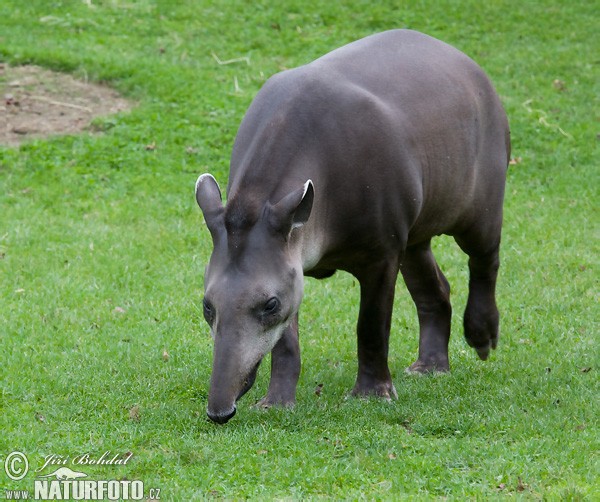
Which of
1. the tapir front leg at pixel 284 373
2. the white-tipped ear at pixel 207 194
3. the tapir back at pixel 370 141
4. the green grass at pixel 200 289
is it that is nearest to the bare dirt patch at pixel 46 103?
the green grass at pixel 200 289

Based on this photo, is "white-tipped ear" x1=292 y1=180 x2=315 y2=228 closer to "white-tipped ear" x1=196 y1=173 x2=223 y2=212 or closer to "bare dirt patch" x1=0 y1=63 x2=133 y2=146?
"white-tipped ear" x1=196 y1=173 x2=223 y2=212

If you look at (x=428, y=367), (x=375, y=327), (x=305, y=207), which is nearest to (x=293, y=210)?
(x=305, y=207)

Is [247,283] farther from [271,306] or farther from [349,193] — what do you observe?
[349,193]

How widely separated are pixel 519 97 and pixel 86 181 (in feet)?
19.3

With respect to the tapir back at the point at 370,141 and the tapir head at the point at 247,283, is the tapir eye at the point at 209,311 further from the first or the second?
the tapir back at the point at 370,141

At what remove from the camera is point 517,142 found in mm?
13664

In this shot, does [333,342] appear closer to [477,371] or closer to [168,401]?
[477,371]

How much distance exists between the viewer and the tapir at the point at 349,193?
6086 mm

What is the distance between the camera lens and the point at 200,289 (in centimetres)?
966

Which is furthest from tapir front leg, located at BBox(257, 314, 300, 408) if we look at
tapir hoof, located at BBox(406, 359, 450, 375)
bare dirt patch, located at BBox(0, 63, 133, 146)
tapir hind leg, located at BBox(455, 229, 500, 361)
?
bare dirt patch, located at BBox(0, 63, 133, 146)

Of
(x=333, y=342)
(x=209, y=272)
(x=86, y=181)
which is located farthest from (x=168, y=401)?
(x=86, y=181)

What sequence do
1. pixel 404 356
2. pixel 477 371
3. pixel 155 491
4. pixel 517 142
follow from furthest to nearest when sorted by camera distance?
pixel 517 142 < pixel 404 356 < pixel 477 371 < pixel 155 491

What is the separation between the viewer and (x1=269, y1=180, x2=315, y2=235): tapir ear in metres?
6.07

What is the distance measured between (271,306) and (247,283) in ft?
0.61
